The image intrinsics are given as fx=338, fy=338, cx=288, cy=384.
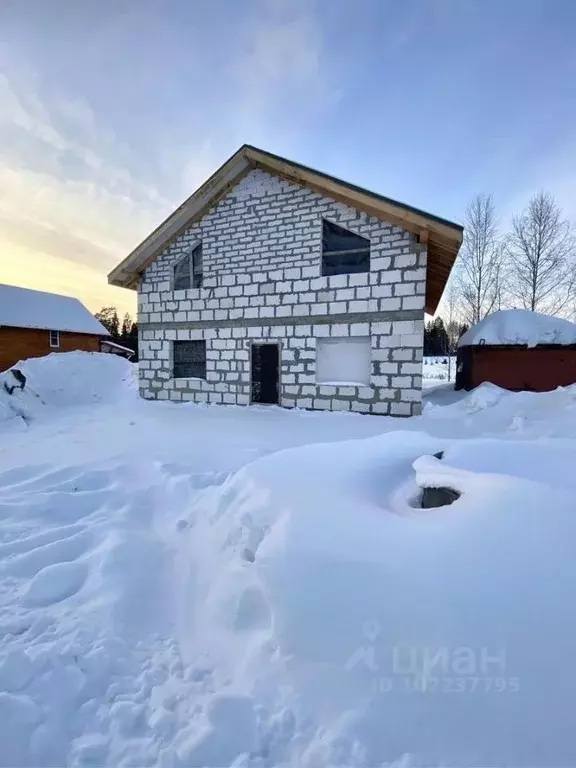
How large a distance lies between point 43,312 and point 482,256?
98.0 feet

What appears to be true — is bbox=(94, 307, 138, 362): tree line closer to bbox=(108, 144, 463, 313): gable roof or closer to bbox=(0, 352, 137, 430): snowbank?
bbox=(0, 352, 137, 430): snowbank

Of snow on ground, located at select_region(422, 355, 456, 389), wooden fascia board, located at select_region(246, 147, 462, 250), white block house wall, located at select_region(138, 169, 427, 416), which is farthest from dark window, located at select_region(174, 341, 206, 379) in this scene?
snow on ground, located at select_region(422, 355, 456, 389)

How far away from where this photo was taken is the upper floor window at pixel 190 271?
10578 millimetres

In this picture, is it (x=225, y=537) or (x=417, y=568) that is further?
(x=225, y=537)

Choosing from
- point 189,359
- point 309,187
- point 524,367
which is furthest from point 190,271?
point 524,367

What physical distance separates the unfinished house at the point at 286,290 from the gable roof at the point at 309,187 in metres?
0.03

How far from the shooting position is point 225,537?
2916mm

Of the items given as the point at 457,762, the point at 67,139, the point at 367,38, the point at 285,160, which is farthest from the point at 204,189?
the point at 457,762

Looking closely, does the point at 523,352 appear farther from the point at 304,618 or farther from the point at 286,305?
the point at 304,618

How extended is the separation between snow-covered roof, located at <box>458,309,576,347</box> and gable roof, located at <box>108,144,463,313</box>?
6.92 feet

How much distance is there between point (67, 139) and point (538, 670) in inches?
523

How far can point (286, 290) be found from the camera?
936 centimetres

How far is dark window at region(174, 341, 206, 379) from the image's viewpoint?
10.6m

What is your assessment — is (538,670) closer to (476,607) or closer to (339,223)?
(476,607)
